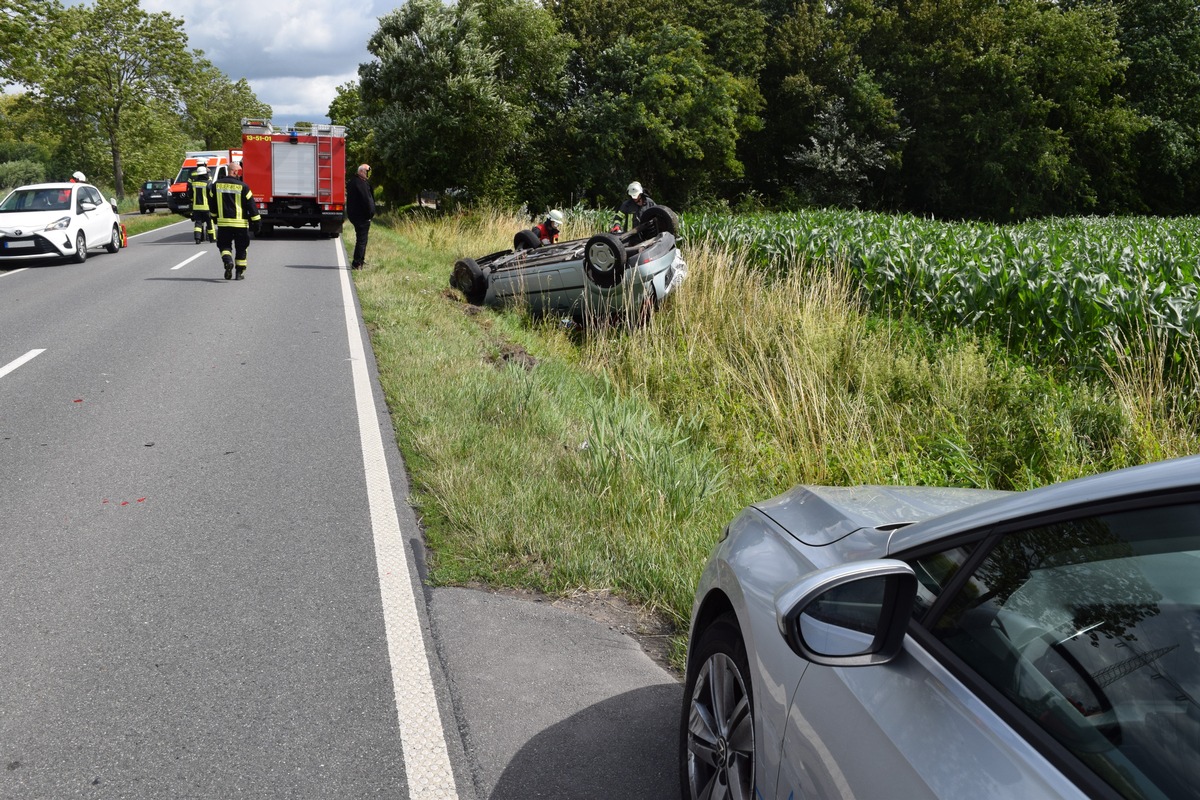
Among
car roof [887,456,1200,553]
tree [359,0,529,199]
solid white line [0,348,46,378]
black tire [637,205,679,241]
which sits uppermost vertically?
tree [359,0,529,199]

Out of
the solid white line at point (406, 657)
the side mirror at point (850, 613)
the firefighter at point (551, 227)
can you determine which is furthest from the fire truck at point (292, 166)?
the side mirror at point (850, 613)

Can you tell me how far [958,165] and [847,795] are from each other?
5820 cm

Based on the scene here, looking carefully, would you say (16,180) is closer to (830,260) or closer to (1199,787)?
(830,260)

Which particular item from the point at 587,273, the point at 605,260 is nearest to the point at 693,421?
the point at 605,260

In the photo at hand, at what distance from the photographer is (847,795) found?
1827 mm

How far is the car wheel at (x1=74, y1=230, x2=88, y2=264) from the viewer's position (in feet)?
65.9

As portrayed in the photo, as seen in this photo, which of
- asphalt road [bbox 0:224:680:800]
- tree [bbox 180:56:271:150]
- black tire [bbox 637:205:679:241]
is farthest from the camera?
tree [bbox 180:56:271:150]

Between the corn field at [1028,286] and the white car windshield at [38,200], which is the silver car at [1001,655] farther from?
the white car windshield at [38,200]

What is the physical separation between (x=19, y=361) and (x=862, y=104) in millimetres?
48527

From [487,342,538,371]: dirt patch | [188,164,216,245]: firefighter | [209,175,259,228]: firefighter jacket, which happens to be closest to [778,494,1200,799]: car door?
[487,342,538,371]: dirt patch

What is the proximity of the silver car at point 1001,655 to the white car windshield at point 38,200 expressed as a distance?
2161 cm

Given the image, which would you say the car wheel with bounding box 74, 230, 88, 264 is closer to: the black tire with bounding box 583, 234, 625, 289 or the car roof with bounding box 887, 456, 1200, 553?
the black tire with bounding box 583, 234, 625, 289

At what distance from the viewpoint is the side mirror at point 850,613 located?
6.10 feet

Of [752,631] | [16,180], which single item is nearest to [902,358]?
[752,631]
